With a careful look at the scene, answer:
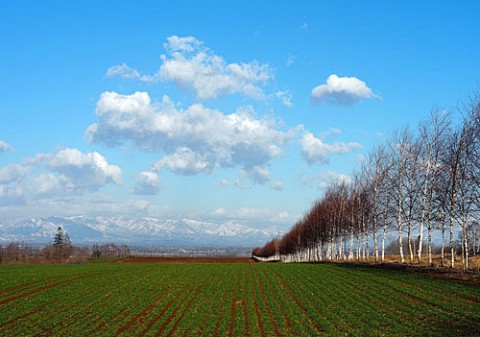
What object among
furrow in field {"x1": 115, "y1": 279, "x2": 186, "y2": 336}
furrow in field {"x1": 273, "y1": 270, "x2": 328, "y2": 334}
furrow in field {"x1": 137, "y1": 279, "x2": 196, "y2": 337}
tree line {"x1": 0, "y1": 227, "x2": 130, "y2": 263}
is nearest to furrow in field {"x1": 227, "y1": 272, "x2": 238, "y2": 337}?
furrow in field {"x1": 137, "y1": 279, "x2": 196, "y2": 337}

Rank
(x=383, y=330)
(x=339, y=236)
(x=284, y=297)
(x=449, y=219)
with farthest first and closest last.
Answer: (x=339, y=236) → (x=449, y=219) → (x=284, y=297) → (x=383, y=330)

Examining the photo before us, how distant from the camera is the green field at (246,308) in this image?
22656 mm

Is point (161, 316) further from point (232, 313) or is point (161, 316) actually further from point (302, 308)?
point (302, 308)

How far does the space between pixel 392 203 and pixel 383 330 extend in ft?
122

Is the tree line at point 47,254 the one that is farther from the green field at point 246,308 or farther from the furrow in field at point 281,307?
the furrow in field at point 281,307

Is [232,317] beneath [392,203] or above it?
beneath

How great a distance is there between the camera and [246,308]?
29.0 m

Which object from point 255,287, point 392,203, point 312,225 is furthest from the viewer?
point 312,225

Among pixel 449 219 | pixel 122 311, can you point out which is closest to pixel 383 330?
pixel 122 311

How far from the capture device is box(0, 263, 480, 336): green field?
22.7 m

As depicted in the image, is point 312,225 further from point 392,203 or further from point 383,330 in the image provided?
point 383,330

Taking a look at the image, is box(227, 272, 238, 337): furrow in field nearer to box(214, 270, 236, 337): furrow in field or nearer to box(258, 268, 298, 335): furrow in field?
box(214, 270, 236, 337): furrow in field

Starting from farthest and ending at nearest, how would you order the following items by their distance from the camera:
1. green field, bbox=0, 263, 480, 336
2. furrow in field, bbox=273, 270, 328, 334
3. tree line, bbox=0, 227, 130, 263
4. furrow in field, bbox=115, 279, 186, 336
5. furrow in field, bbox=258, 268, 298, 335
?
tree line, bbox=0, 227, 130, 263 < furrow in field, bbox=115, 279, 186, 336 < furrow in field, bbox=273, 270, 328, 334 < green field, bbox=0, 263, 480, 336 < furrow in field, bbox=258, 268, 298, 335

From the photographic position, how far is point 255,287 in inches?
1590
